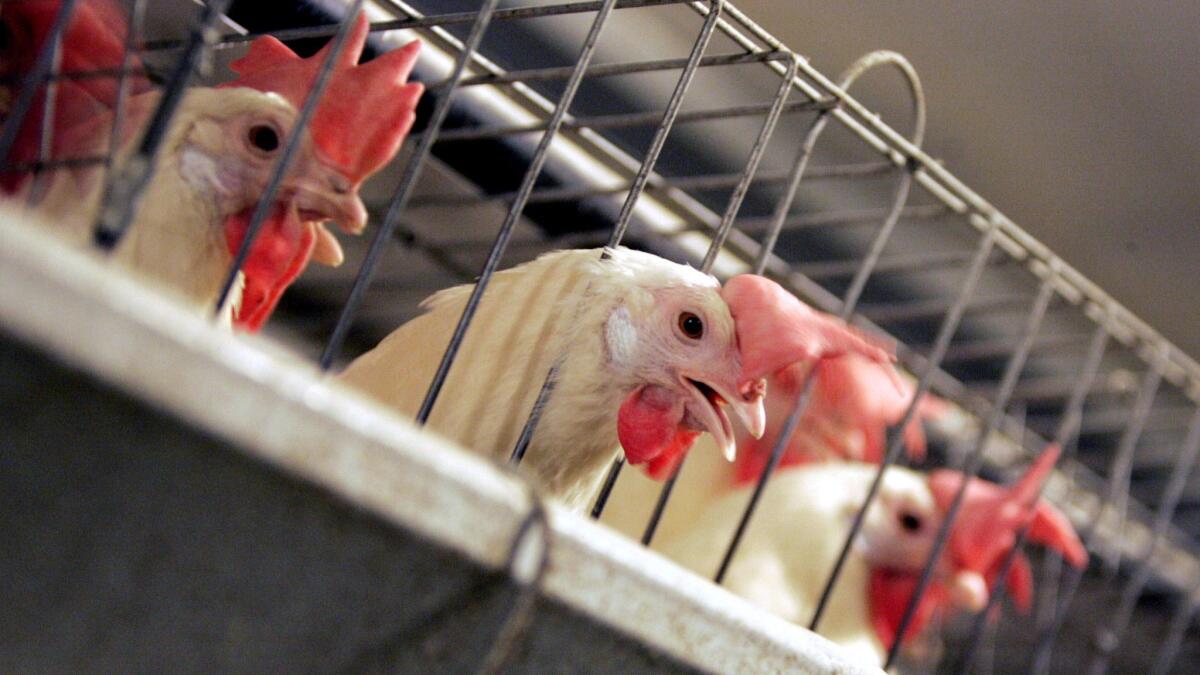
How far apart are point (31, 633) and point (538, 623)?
0.20 meters

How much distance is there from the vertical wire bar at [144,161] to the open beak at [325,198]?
0.50m

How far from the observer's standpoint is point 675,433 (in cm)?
98

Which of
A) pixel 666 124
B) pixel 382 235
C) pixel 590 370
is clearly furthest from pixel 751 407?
pixel 382 235

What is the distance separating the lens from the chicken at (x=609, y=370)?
96 cm

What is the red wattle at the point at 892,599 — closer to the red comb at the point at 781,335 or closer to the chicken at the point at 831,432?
the chicken at the point at 831,432

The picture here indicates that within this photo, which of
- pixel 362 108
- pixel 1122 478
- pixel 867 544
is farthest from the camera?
pixel 1122 478

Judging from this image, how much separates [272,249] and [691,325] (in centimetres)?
36

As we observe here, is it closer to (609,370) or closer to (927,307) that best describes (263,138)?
(609,370)

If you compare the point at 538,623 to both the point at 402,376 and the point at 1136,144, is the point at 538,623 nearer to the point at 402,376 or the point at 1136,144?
the point at 402,376

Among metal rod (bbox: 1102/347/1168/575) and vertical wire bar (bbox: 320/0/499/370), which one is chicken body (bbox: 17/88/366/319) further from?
metal rod (bbox: 1102/347/1168/575)

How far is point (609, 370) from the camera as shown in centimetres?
98

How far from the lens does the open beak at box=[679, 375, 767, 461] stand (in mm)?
960

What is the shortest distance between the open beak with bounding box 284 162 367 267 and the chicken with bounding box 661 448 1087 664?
76 cm

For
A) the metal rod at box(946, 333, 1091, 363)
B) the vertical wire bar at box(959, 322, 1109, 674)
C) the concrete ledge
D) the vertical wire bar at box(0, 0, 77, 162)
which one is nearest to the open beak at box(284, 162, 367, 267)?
the vertical wire bar at box(0, 0, 77, 162)
